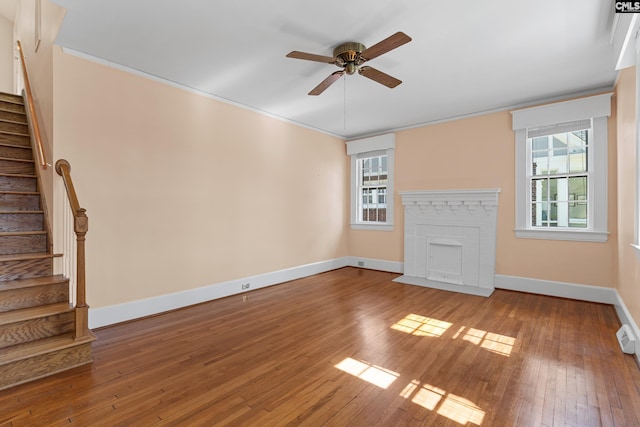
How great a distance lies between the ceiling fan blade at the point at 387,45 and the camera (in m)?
2.23

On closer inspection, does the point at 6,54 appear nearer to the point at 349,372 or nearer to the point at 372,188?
the point at 372,188

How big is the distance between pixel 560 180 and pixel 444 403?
379cm

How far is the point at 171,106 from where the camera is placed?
12.0 feet

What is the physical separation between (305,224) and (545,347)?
3.75 metres

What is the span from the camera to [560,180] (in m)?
4.15

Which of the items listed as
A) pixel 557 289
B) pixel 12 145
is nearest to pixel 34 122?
pixel 12 145

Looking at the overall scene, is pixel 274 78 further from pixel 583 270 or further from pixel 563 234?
pixel 583 270

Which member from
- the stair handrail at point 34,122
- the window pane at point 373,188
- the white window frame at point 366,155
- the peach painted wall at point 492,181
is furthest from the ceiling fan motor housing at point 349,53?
the window pane at point 373,188

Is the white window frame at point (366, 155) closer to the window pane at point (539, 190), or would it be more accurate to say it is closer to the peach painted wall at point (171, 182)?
the peach painted wall at point (171, 182)

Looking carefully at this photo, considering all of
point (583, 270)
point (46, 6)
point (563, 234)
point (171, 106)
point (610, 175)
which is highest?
point (46, 6)

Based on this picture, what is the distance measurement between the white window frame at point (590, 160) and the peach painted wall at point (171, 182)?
340cm

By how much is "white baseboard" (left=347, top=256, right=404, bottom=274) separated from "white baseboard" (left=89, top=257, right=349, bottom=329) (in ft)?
3.89

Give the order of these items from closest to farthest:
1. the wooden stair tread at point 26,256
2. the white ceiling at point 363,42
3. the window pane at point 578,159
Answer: the white ceiling at point 363,42, the wooden stair tread at point 26,256, the window pane at point 578,159

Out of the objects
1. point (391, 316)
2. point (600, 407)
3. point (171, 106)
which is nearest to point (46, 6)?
point (171, 106)
